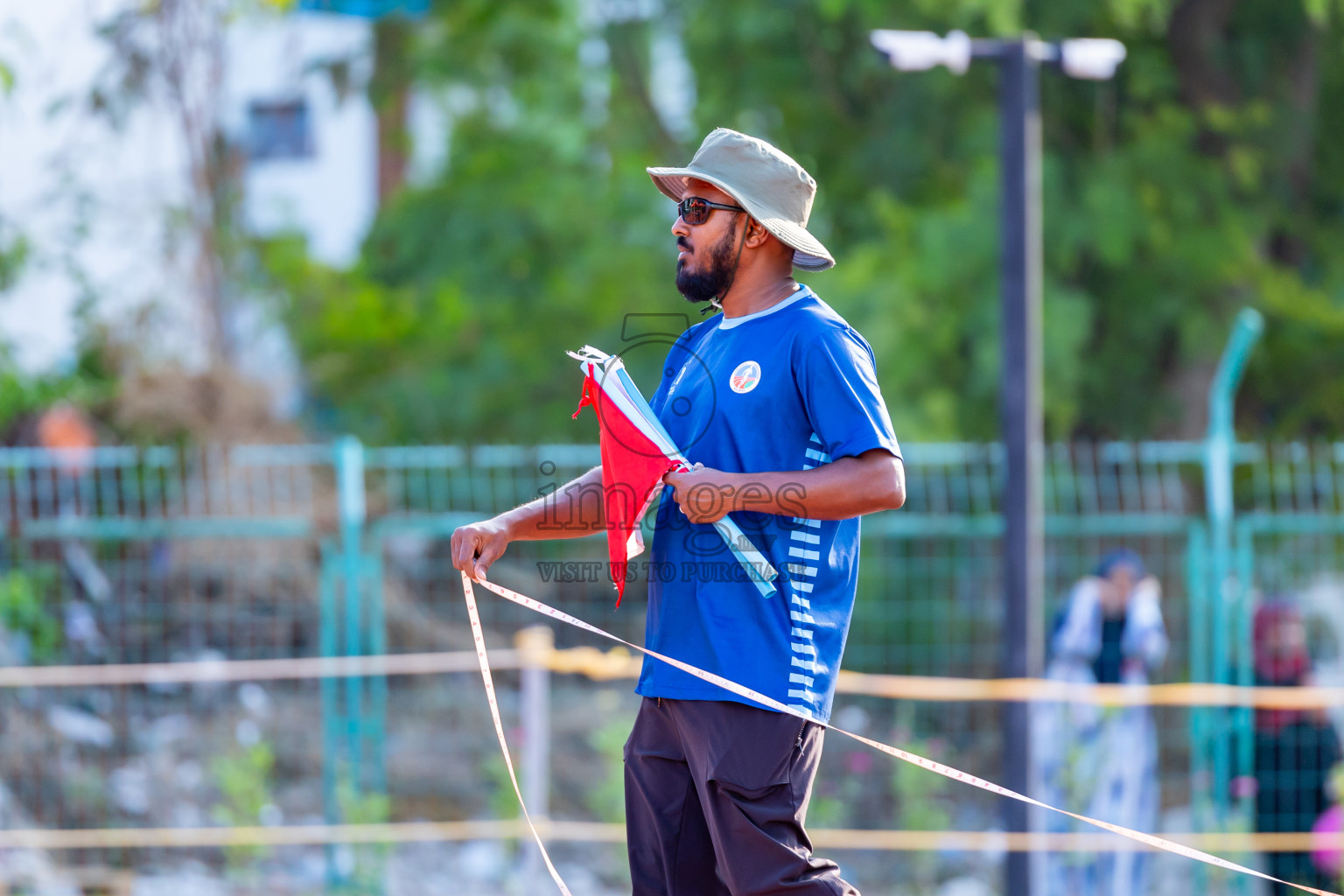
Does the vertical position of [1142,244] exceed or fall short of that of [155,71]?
it falls short

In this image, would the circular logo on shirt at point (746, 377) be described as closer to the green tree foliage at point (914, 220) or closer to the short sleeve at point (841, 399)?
the short sleeve at point (841, 399)

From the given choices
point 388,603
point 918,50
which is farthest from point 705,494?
point 388,603

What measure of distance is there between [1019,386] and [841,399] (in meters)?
3.71

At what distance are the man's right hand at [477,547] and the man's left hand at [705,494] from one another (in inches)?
18.6

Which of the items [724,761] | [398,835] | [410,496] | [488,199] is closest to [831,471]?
[724,761]

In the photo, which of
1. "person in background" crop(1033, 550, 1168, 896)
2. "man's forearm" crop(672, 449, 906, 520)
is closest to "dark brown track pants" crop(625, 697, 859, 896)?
"man's forearm" crop(672, 449, 906, 520)

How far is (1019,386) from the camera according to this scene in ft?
19.5

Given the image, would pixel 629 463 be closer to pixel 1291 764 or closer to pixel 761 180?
pixel 761 180

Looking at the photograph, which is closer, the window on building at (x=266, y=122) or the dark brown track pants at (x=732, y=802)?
the dark brown track pants at (x=732, y=802)

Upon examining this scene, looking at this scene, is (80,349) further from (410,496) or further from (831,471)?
(831,471)

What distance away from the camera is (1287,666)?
22.0 feet

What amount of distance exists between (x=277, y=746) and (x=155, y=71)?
5253mm

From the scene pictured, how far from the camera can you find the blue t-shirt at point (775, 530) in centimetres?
249

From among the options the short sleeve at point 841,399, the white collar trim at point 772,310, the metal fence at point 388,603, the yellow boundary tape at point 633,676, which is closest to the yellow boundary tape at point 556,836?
the metal fence at point 388,603
